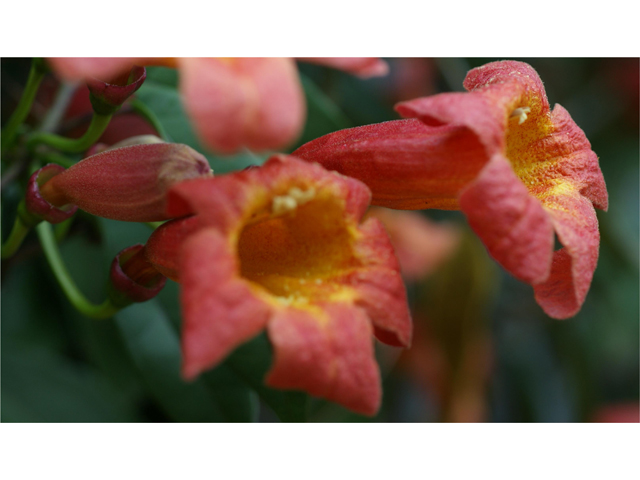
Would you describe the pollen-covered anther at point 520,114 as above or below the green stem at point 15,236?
above

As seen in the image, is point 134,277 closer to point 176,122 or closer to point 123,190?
point 123,190

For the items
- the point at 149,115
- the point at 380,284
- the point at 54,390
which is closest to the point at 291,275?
the point at 380,284

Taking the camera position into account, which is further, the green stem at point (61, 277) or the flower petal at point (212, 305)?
the green stem at point (61, 277)

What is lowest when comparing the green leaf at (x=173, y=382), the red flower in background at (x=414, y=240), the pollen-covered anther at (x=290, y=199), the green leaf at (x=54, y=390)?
the red flower in background at (x=414, y=240)

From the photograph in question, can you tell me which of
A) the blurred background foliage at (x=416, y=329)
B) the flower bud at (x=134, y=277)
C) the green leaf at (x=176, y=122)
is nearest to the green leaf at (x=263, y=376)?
the blurred background foliage at (x=416, y=329)

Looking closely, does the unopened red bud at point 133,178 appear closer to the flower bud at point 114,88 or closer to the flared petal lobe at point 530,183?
the flower bud at point 114,88

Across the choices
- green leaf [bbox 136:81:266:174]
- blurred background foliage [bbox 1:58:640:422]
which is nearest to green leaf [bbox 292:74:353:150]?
blurred background foliage [bbox 1:58:640:422]

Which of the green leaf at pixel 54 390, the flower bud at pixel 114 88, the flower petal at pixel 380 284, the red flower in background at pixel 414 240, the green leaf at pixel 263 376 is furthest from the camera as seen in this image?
the red flower in background at pixel 414 240

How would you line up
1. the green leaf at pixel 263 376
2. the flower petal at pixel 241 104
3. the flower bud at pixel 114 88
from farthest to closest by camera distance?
the green leaf at pixel 263 376 < the flower bud at pixel 114 88 < the flower petal at pixel 241 104
